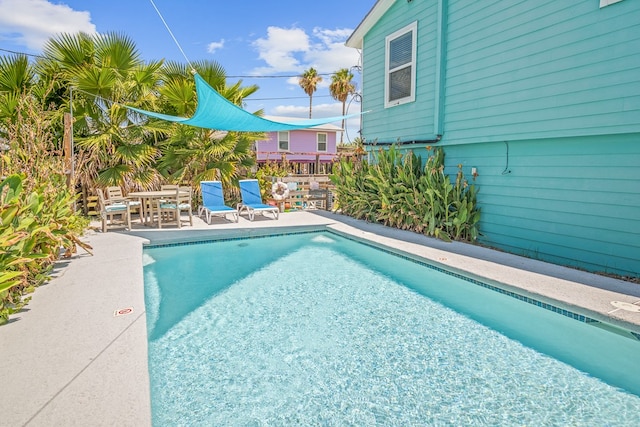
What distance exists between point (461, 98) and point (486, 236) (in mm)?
2553

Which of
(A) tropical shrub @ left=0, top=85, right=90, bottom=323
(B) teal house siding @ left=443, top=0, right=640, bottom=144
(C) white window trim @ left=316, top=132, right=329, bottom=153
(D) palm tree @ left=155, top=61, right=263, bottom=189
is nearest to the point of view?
(A) tropical shrub @ left=0, top=85, right=90, bottom=323

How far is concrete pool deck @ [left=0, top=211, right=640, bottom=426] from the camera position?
2123 millimetres

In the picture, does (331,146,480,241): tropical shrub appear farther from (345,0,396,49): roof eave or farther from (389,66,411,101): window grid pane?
(345,0,396,49): roof eave

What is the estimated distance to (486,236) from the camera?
6.54 meters

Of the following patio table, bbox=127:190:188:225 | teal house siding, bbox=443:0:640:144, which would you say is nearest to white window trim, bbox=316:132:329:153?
patio table, bbox=127:190:188:225

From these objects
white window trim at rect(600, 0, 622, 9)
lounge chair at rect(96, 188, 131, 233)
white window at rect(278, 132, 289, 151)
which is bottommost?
lounge chair at rect(96, 188, 131, 233)

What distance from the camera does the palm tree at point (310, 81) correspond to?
99.0 ft

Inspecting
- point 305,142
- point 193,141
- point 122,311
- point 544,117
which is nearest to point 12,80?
point 193,141

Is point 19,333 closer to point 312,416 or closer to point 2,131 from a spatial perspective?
point 312,416

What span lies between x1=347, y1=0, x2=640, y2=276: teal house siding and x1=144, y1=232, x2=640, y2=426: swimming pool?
1.82 m

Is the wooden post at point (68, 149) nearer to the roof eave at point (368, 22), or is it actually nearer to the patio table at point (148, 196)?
the patio table at point (148, 196)

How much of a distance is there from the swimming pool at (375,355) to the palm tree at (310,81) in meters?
27.7

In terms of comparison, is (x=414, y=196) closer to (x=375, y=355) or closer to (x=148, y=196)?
(x=375, y=355)

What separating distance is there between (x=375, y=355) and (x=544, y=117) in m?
4.34
